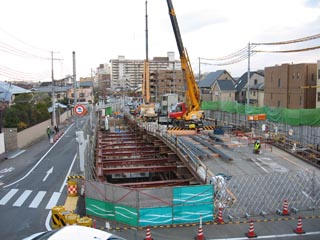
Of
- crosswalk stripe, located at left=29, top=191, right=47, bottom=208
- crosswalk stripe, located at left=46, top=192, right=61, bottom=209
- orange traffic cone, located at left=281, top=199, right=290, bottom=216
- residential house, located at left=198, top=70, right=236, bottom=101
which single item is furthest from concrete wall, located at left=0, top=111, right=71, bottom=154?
residential house, located at left=198, top=70, right=236, bottom=101

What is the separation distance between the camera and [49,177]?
72.2ft

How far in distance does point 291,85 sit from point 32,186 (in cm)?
3610

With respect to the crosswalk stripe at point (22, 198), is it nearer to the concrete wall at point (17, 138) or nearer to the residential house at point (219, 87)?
the concrete wall at point (17, 138)

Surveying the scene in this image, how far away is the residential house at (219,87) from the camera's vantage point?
64.9m

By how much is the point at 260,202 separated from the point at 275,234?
2430mm

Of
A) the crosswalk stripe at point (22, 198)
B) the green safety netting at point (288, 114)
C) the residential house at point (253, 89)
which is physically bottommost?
the crosswalk stripe at point (22, 198)

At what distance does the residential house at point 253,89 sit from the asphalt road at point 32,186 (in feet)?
112

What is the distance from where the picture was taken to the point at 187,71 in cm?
3475

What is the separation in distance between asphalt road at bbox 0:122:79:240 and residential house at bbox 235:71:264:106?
34.3 m

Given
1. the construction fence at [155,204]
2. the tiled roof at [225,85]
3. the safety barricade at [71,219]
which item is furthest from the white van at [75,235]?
the tiled roof at [225,85]

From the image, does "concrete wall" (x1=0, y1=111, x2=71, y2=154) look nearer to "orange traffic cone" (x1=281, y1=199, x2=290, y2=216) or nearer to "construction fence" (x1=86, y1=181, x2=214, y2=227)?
"construction fence" (x1=86, y1=181, x2=214, y2=227)

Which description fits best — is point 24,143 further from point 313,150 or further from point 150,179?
point 313,150

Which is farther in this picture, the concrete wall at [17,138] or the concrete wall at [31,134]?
the concrete wall at [31,134]

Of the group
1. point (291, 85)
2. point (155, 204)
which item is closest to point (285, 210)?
point (155, 204)
